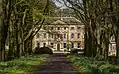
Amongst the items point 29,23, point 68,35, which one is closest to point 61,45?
point 68,35

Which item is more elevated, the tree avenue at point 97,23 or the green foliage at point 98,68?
the tree avenue at point 97,23

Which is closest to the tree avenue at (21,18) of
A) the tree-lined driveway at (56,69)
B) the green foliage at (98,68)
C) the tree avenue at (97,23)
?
the tree avenue at (97,23)

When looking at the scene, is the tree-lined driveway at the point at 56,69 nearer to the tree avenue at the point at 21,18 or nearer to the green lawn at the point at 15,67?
the green lawn at the point at 15,67

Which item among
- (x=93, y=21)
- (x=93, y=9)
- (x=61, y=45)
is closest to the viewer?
(x=93, y=9)

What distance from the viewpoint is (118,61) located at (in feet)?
93.9

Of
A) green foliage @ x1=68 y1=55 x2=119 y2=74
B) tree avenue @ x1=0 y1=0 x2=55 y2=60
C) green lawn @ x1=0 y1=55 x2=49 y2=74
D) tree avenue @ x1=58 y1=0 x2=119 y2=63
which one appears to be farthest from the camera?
tree avenue @ x1=0 y1=0 x2=55 y2=60

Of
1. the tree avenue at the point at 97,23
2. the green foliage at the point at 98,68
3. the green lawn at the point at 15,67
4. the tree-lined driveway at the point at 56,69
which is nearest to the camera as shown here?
the green foliage at the point at 98,68

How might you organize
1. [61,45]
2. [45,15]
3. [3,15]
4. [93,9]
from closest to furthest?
[3,15]
[93,9]
[45,15]
[61,45]

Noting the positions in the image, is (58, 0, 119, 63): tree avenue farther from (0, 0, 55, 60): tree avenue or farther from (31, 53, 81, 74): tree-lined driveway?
(31, 53, 81, 74): tree-lined driveway

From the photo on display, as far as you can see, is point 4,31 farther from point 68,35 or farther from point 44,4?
point 68,35

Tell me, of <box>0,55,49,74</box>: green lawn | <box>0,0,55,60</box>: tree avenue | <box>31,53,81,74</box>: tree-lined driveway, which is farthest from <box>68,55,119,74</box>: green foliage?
<box>0,0,55,60</box>: tree avenue

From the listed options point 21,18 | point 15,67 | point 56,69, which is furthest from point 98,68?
point 21,18

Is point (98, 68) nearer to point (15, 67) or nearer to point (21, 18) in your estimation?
point (15, 67)

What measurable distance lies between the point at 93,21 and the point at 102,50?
3.58 m
